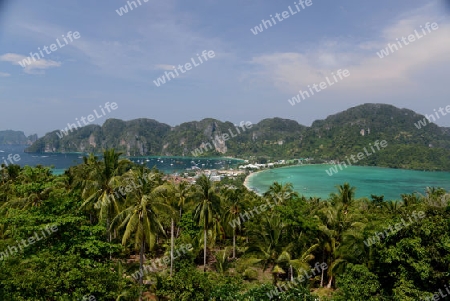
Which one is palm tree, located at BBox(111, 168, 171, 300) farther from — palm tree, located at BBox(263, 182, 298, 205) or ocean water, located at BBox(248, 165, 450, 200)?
ocean water, located at BBox(248, 165, 450, 200)

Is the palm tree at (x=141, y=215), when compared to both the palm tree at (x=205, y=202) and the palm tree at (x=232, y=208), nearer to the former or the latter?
the palm tree at (x=205, y=202)

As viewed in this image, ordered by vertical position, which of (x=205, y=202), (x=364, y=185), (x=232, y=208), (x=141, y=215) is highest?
(x=141, y=215)

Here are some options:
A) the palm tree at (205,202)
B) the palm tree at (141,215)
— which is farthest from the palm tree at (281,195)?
the palm tree at (141,215)

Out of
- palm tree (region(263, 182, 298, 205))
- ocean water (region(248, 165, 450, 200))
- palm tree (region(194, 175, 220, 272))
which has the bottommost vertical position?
ocean water (region(248, 165, 450, 200))

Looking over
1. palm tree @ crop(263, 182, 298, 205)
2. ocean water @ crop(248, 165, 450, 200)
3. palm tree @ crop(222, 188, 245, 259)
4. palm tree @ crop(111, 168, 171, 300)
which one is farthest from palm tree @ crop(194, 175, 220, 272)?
ocean water @ crop(248, 165, 450, 200)

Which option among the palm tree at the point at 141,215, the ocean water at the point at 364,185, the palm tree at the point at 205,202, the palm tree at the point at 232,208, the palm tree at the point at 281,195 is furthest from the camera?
the ocean water at the point at 364,185

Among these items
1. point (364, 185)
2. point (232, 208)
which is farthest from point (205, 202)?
point (364, 185)

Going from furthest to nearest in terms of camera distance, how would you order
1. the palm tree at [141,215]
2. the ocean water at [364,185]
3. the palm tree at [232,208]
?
1. the ocean water at [364,185]
2. the palm tree at [232,208]
3. the palm tree at [141,215]

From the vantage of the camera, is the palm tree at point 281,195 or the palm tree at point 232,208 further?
the palm tree at point 281,195

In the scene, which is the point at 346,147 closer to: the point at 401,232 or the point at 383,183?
the point at 383,183

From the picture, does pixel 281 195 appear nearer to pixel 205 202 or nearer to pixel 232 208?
pixel 232 208

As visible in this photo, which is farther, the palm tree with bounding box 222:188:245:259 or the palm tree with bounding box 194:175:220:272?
the palm tree with bounding box 222:188:245:259

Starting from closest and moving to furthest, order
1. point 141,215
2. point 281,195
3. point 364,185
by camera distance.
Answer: point 141,215, point 281,195, point 364,185
